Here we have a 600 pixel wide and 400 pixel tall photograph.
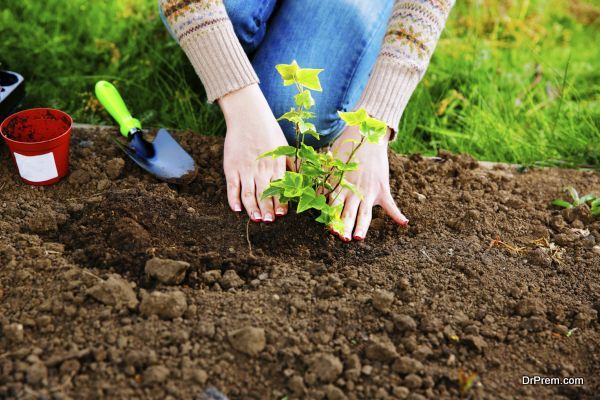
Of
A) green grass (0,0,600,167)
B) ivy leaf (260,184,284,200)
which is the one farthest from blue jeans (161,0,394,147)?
ivy leaf (260,184,284,200)

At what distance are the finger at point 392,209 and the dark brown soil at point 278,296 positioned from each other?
32 millimetres

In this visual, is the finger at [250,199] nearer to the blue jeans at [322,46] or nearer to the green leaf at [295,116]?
the green leaf at [295,116]

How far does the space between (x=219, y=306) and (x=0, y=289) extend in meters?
0.57

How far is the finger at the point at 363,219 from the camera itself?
1.99 metres

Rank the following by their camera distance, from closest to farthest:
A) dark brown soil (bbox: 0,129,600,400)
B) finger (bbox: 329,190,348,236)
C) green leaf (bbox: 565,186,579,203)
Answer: dark brown soil (bbox: 0,129,600,400) → finger (bbox: 329,190,348,236) → green leaf (bbox: 565,186,579,203)

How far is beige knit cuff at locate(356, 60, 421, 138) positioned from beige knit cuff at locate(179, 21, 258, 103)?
41 centimetres

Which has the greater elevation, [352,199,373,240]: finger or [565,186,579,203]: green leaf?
[352,199,373,240]: finger

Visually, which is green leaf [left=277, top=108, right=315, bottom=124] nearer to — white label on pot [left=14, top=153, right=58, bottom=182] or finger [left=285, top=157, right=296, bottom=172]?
finger [left=285, top=157, right=296, bottom=172]

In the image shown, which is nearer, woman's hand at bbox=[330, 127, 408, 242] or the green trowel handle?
woman's hand at bbox=[330, 127, 408, 242]

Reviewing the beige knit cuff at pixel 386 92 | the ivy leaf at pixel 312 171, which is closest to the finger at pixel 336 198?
the ivy leaf at pixel 312 171

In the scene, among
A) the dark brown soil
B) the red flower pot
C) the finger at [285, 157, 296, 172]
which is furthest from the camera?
the finger at [285, 157, 296, 172]

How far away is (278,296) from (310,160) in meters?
0.40

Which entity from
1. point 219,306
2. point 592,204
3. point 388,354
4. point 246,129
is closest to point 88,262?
point 219,306

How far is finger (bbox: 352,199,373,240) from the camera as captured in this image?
1.99m
